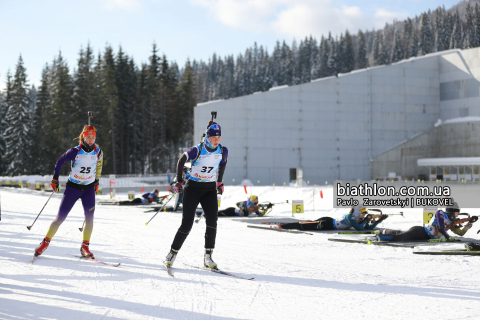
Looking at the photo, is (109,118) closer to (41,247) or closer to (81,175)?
(41,247)

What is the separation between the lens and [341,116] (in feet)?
130

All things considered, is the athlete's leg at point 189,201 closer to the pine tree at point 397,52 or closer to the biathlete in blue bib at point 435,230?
the biathlete in blue bib at point 435,230

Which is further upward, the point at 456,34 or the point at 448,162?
the point at 456,34

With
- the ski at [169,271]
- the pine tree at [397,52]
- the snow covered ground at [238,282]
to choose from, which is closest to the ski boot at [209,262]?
the snow covered ground at [238,282]

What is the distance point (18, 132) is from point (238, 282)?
59077mm

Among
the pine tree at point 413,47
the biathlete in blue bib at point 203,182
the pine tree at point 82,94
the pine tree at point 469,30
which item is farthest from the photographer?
the pine tree at point 413,47

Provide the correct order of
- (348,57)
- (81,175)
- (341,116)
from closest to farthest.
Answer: (81,175), (341,116), (348,57)

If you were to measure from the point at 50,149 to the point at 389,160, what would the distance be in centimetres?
4110

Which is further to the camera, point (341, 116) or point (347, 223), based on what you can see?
point (341, 116)

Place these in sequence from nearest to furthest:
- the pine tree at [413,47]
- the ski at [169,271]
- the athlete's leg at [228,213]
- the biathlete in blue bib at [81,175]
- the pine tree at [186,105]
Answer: the ski at [169,271] → the biathlete in blue bib at [81,175] → the athlete's leg at [228,213] → the pine tree at [186,105] → the pine tree at [413,47]

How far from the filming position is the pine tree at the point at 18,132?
188 ft

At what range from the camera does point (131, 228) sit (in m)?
12.5

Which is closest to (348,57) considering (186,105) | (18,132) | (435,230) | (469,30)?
(469,30)

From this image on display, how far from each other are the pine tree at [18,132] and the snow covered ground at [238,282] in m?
52.2
